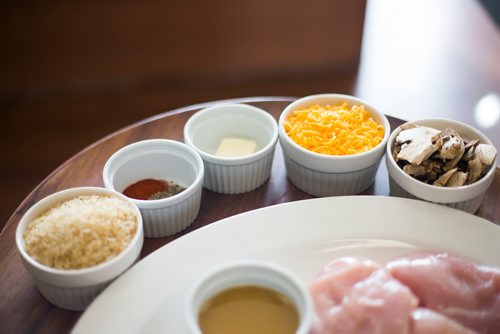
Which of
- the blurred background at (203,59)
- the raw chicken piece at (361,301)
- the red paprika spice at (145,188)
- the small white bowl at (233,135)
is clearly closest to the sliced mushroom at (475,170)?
the raw chicken piece at (361,301)

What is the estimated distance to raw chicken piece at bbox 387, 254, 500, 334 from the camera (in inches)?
50.3

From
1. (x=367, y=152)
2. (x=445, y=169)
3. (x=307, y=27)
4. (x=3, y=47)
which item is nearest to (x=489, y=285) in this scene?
(x=445, y=169)

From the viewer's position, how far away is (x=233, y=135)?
173cm

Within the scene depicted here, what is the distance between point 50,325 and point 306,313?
1.86 feet

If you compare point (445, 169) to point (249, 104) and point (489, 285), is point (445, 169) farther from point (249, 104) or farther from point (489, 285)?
point (249, 104)

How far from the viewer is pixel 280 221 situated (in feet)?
4.78

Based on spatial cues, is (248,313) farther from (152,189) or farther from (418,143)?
(418,143)

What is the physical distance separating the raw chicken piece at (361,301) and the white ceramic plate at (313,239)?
104mm

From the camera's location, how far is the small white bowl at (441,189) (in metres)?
1.43

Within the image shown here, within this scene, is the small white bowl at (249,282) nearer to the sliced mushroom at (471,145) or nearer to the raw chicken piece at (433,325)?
the raw chicken piece at (433,325)

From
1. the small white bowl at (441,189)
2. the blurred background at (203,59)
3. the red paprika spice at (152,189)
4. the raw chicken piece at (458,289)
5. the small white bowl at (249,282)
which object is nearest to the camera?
the small white bowl at (249,282)

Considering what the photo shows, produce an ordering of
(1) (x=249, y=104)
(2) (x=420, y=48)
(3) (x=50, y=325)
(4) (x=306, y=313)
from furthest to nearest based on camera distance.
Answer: (2) (x=420, y=48) → (1) (x=249, y=104) → (3) (x=50, y=325) → (4) (x=306, y=313)

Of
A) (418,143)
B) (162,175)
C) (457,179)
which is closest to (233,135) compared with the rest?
(162,175)

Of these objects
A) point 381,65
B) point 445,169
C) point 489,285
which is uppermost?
point 445,169
